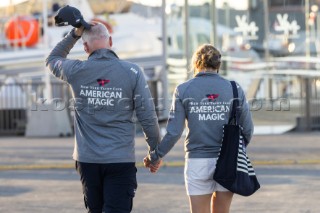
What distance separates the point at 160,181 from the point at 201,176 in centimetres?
527

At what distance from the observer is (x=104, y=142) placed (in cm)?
645

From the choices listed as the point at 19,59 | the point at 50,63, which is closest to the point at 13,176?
the point at 50,63

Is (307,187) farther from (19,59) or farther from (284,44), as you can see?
(19,59)

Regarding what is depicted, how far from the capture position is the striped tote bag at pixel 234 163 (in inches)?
259

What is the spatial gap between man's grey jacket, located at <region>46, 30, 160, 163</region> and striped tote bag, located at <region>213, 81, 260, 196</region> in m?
0.57

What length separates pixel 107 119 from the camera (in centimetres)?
646

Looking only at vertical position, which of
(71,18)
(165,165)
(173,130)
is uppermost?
(71,18)

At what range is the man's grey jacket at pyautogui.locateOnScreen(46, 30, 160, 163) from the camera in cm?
645

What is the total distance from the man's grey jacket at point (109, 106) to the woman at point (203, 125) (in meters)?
0.28

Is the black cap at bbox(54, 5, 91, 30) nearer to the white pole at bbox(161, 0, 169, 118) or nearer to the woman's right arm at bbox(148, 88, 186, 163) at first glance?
the woman's right arm at bbox(148, 88, 186, 163)

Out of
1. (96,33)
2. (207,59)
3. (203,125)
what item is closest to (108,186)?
(203,125)

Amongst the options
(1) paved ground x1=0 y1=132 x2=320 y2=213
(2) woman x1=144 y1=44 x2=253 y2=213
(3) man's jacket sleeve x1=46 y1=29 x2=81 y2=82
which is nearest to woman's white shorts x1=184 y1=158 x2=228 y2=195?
(2) woman x1=144 y1=44 x2=253 y2=213

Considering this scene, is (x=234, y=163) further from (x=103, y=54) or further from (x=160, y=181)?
(x=160, y=181)

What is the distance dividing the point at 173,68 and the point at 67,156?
6.24 metres
